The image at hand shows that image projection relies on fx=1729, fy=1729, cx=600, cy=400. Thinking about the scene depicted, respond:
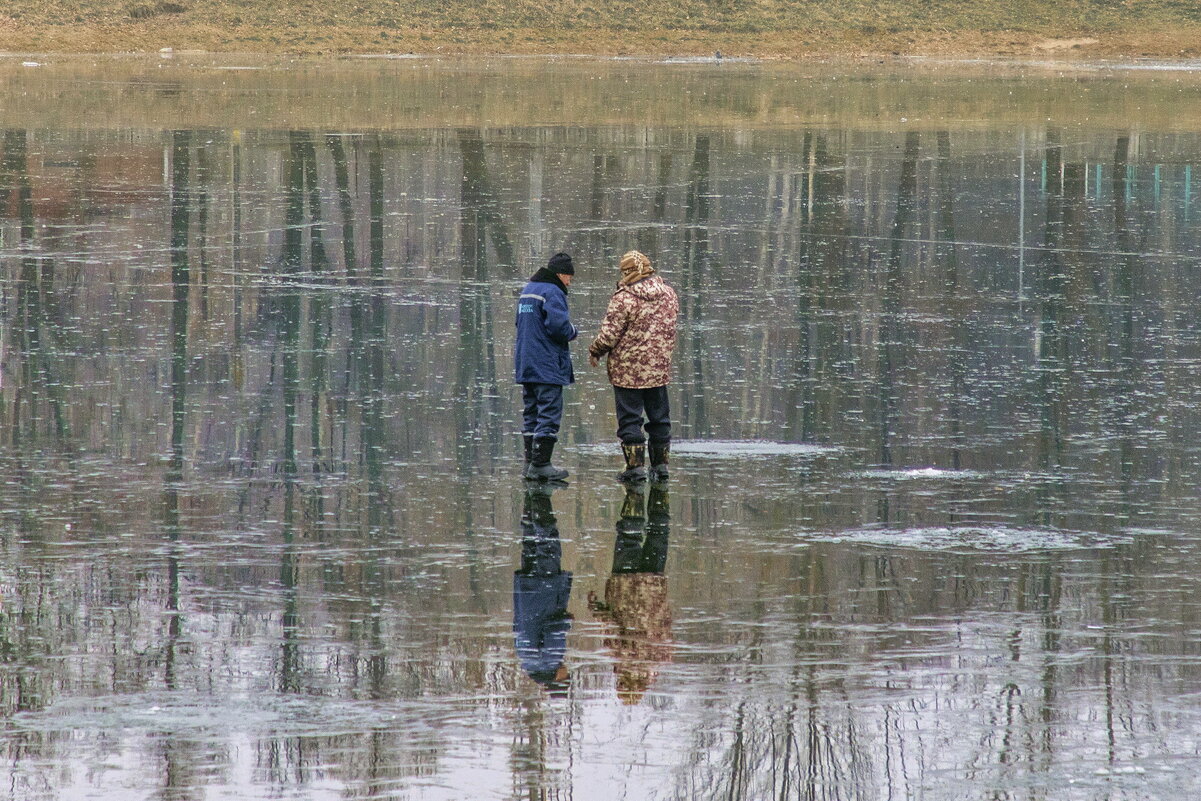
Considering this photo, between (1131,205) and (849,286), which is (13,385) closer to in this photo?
(849,286)

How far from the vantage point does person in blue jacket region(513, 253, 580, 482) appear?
9266 mm

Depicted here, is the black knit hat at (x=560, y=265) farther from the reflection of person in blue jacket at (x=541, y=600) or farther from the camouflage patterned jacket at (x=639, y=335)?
the reflection of person in blue jacket at (x=541, y=600)

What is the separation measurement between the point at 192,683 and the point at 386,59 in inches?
1929

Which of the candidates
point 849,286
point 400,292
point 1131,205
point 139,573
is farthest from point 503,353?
point 1131,205

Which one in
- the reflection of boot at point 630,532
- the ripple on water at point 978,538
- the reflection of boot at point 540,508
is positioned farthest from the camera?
the reflection of boot at point 540,508

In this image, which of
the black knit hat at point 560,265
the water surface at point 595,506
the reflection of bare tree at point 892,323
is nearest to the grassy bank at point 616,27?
the reflection of bare tree at point 892,323

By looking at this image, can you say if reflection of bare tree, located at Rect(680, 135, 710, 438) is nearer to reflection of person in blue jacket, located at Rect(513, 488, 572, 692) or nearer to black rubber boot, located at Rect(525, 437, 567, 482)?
black rubber boot, located at Rect(525, 437, 567, 482)

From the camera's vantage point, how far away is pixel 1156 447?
979 cm

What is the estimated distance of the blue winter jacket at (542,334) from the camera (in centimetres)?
932

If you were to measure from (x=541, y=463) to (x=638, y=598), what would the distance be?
7.09 feet

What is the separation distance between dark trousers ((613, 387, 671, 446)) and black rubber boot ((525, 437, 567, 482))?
1.28 ft

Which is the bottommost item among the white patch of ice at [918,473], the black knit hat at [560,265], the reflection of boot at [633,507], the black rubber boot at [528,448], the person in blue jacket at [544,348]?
the reflection of boot at [633,507]

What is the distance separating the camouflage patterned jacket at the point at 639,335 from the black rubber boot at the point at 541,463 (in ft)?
1.85

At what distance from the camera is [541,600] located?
23.2 ft
